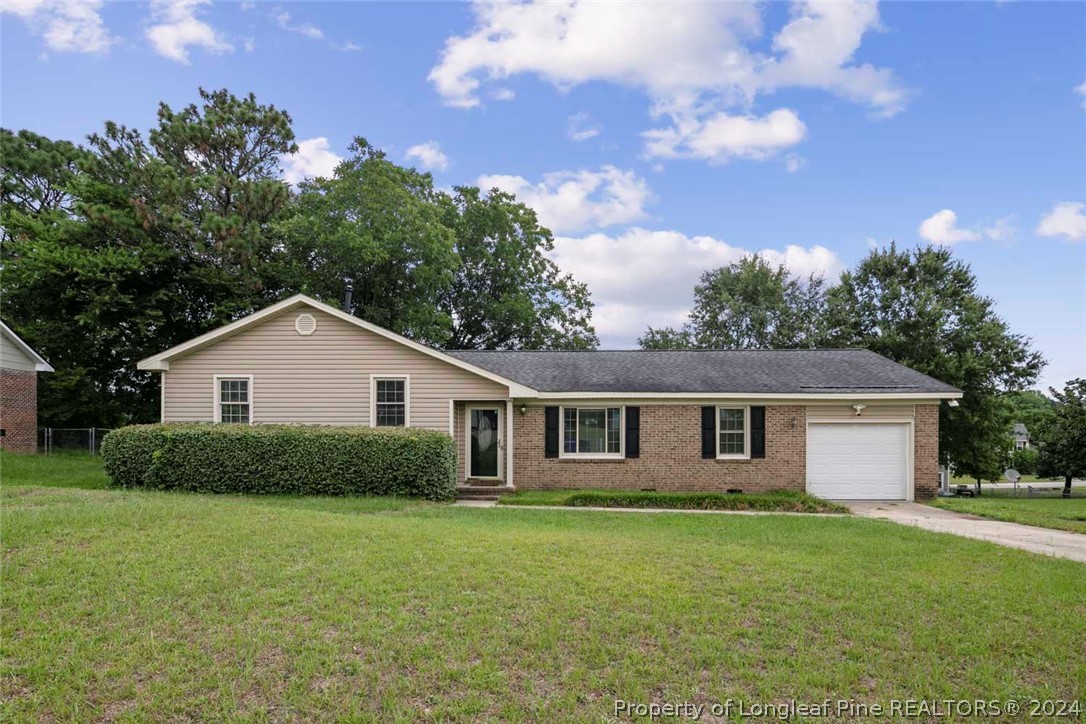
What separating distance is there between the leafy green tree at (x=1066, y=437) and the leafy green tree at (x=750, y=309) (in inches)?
435

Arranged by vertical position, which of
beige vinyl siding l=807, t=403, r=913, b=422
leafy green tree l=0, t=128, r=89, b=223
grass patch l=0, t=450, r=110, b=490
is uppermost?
leafy green tree l=0, t=128, r=89, b=223

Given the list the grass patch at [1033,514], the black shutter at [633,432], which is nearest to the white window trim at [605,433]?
the black shutter at [633,432]

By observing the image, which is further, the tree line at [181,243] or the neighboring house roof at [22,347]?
the tree line at [181,243]

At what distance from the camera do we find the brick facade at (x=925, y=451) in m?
14.4

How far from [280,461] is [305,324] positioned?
3.64 meters

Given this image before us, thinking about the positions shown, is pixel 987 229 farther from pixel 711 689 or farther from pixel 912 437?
pixel 711 689

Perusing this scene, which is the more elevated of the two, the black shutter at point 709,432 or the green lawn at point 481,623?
the black shutter at point 709,432

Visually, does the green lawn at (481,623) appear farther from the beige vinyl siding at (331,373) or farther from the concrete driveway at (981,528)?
the beige vinyl siding at (331,373)

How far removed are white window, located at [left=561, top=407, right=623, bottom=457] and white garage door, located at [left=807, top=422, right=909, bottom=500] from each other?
15.7 feet

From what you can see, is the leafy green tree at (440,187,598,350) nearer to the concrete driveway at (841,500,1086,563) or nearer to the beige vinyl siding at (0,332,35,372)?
the beige vinyl siding at (0,332,35,372)

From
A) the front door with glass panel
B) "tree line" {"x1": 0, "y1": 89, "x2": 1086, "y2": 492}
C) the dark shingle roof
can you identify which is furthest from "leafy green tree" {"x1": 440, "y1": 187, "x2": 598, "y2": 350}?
the front door with glass panel

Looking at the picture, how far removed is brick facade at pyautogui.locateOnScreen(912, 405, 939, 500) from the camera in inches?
565

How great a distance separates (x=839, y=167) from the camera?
55.0 feet

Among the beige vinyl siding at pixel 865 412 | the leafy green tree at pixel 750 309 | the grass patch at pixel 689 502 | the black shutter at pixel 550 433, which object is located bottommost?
the grass patch at pixel 689 502
